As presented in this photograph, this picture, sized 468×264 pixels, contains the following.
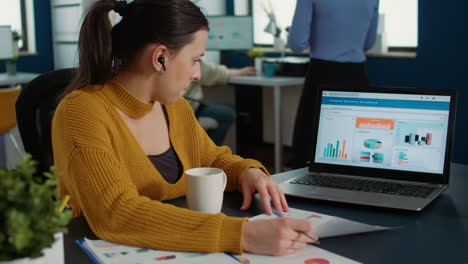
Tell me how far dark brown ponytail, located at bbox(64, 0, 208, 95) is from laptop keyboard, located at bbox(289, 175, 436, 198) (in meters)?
0.45

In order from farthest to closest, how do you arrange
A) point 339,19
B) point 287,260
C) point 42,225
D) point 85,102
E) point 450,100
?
1. point 339,19
2. point 450,100
3. point 85,102
4. point 287,260
5. point 42,225

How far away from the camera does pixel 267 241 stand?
926 mm

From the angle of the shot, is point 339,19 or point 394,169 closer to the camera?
point 394,169

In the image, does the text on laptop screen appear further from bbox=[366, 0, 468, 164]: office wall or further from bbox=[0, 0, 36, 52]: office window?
bbox=[0, 0, 36, 52]: office window

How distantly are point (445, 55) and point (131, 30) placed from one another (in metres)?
2.83

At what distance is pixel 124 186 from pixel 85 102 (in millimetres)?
251

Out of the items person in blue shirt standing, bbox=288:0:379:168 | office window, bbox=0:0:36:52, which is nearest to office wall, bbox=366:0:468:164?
person in blue shirt standing, bbox=288:0:379:168

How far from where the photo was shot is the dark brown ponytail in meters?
1.26

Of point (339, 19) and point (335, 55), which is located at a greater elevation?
point (339, 19)

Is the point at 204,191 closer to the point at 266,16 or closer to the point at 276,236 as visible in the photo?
the point at 276,236

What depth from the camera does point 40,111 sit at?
1418 millimetres

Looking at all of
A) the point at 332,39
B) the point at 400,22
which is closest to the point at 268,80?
the point at 332,39

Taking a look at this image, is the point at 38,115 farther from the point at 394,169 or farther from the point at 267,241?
the point at 394,169

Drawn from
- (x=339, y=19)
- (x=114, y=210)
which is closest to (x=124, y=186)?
(x=114, y=210)
